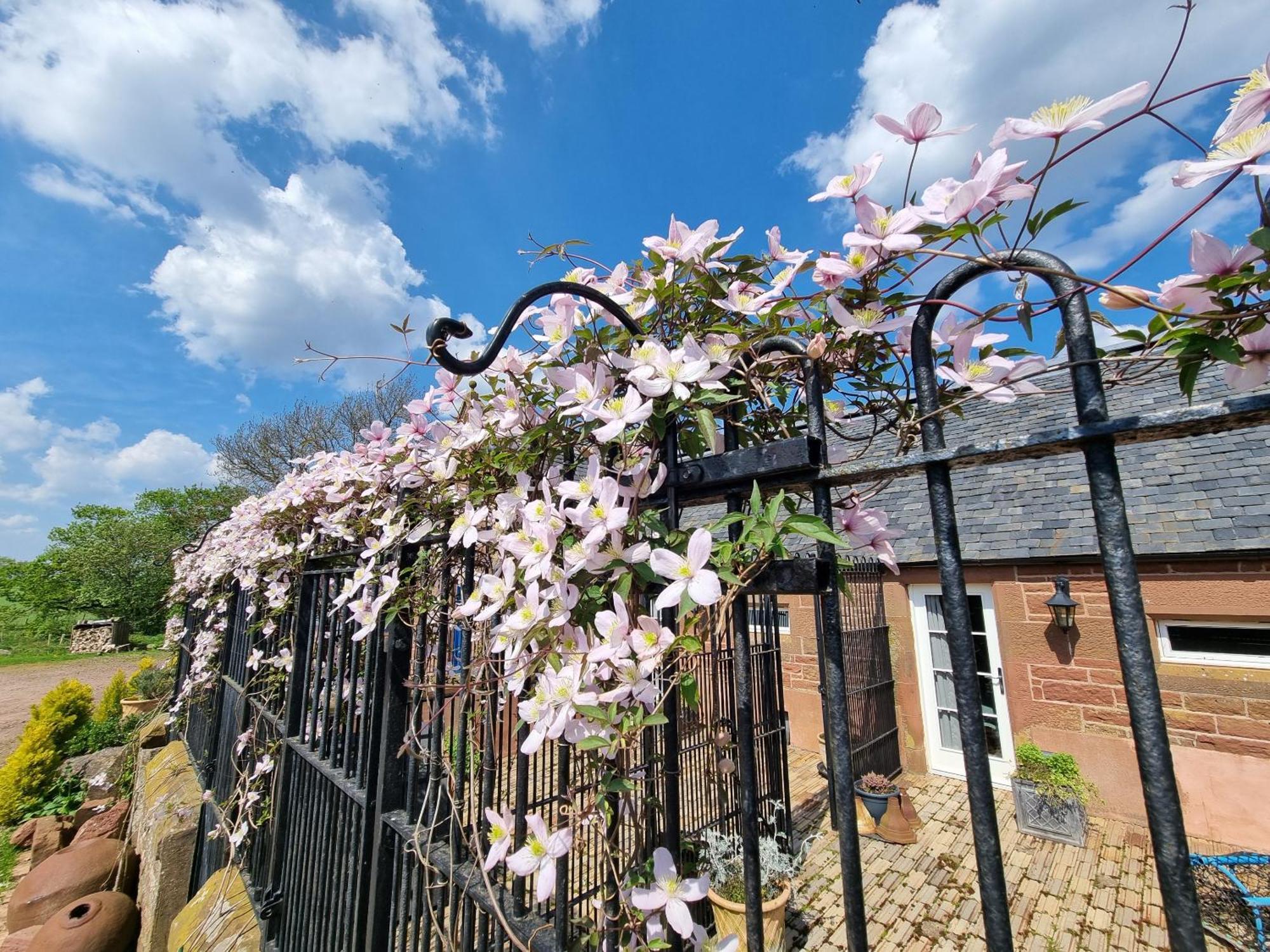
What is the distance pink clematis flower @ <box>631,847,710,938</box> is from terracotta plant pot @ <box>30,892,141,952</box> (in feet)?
18.3

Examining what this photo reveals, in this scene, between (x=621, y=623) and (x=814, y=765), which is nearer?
(x=621, y=623)

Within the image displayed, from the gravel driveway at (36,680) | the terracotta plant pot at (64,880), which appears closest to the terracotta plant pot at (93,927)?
the terracotta plant pot at (64,880)

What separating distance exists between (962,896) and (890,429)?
5.13m

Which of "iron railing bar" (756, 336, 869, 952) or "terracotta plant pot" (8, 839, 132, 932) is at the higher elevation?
"iron railing bar" (756, 336, 869, 952)

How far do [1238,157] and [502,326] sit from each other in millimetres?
1038

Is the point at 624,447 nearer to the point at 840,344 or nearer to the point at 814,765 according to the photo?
the point at 840,344

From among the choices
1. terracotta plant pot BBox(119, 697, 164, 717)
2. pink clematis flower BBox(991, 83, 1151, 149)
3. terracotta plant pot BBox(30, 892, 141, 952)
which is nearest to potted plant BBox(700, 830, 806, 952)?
pink clematis flower BBox(991, 83, 1151, 149)

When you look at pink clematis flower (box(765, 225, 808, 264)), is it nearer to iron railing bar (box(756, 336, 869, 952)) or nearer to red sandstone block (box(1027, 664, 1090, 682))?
iron railing bar (box(756, 336, 869, 952))

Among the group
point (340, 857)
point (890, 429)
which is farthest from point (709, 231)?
point (340, 857)

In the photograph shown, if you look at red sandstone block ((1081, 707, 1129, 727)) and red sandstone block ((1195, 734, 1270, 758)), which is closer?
red sandstone block ((1195, 734, 1270, 758))

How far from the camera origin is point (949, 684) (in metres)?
6.43

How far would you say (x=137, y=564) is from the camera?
→ 2239 centimetres

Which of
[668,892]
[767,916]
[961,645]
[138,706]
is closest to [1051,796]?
[767,916]

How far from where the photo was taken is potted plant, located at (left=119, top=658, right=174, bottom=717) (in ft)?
29.5
